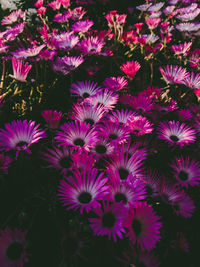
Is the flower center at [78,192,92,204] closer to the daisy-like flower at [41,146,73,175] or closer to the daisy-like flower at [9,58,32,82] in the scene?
the daisy-like flower at [41,146,73,175]

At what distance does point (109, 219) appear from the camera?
53 cm

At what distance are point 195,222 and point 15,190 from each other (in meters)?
0.63

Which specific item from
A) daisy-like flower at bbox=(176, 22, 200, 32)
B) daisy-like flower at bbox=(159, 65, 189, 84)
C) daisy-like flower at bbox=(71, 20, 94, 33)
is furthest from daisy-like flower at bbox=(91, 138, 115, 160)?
daisy-like flower at bbox=(176, 22, 200, 32)

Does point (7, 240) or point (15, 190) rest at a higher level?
point (15, 190)

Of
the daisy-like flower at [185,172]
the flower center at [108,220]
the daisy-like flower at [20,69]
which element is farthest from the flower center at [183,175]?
the daisy-like flower at [20,69]

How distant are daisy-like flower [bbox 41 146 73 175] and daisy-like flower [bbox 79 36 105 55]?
1.93 ft

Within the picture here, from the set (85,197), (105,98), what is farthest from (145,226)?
(105,98)

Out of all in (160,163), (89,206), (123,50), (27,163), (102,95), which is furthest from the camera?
(123,50)

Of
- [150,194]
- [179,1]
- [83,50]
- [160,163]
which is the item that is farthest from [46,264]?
[179,1]

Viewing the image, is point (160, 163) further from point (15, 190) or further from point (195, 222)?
point (15, 190)

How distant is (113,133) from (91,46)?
628 millimetres

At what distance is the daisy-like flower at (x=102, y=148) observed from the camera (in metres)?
0.69

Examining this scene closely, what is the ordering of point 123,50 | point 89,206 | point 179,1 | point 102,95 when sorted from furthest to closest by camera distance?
point 179,1
point 123,50
point 102,95
point 89,206

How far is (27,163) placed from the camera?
2.19 feet
